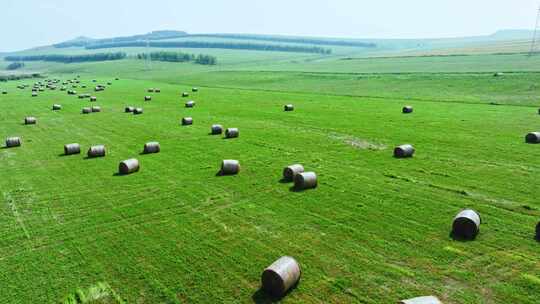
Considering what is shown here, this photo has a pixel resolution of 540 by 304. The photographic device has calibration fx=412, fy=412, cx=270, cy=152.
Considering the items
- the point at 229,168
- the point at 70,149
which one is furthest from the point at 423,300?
the point at 70,149

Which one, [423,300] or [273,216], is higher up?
[423,300]

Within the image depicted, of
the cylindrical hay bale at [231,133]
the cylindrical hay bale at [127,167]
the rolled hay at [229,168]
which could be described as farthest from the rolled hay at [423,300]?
the cylindrical hay bale at [231,133]

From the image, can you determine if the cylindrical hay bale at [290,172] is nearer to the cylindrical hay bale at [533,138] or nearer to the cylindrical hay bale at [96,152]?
the cylindrical hay bale at [96,152]

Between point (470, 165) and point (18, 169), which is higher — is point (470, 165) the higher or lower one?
the higher one

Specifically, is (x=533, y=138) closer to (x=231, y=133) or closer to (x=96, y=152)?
(x=231, y=133)

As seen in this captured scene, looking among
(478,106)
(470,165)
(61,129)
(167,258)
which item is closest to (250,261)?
(167,258)

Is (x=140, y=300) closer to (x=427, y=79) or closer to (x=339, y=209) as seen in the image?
(x=339, y=209)
